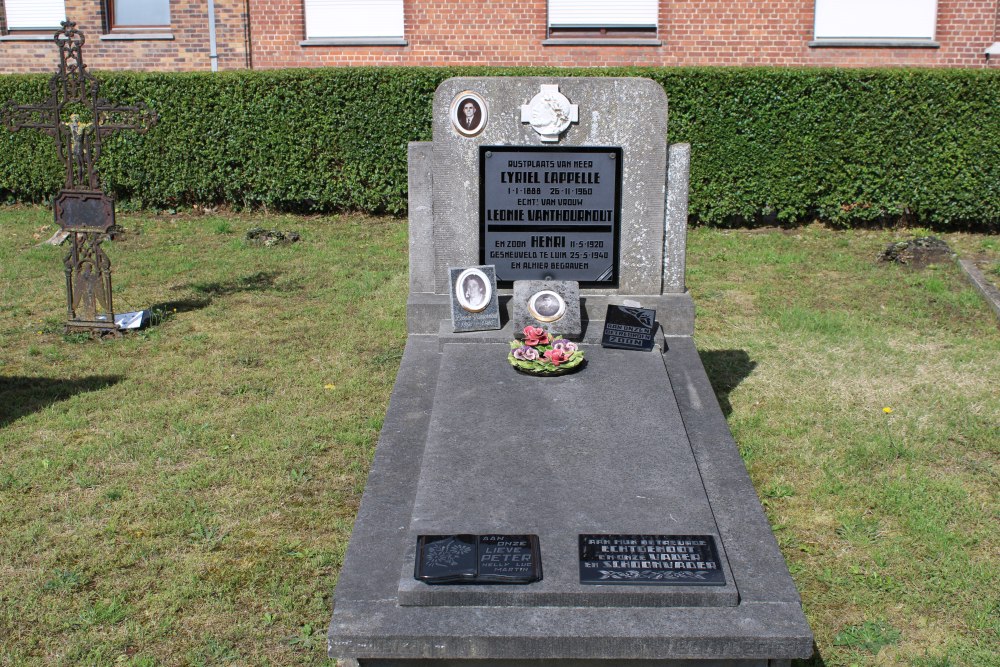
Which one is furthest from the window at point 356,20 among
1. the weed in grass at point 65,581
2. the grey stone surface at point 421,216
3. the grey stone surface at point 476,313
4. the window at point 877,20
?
the weed in grass at point 65,581

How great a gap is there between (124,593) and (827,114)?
1052cm

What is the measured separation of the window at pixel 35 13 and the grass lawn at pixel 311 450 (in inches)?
279

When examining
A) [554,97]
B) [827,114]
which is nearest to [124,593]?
[554,97]

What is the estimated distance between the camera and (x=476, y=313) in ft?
19.5

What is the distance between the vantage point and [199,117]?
43.7ft

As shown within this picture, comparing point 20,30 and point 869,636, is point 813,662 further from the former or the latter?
point 20,30

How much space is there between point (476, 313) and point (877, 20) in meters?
11.3

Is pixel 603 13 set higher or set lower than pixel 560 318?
higher

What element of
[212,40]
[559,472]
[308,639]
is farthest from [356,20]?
[308,639]

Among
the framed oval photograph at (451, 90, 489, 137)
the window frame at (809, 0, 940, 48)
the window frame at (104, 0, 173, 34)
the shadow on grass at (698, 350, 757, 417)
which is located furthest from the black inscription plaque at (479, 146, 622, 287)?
the window frame at (104, 0, 173, 34)

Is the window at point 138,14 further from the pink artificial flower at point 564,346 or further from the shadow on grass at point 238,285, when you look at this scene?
the pink artificial flower at point 564,346

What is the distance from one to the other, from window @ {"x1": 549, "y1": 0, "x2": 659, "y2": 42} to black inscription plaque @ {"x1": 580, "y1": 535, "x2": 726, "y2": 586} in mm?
12226

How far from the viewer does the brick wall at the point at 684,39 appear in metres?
14.6

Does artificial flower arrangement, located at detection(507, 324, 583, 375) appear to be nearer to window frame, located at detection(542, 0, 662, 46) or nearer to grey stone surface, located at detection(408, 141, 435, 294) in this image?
grey stone surface, located at detection(408, 141, 435, 294)
